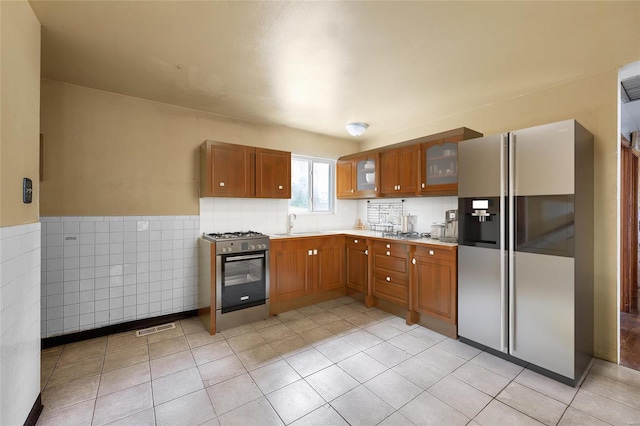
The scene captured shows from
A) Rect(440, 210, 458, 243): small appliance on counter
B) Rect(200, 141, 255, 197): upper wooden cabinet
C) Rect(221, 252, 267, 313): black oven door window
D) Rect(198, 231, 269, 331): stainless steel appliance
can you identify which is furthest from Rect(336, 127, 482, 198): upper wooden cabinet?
Rect(221, 252, 267, 313): black oven door window

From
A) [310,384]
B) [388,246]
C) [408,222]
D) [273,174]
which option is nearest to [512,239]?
[388,246]

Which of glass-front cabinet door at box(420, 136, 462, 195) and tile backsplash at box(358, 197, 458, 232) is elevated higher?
glass-front cabinet door at box(420, 136, 462, 195)

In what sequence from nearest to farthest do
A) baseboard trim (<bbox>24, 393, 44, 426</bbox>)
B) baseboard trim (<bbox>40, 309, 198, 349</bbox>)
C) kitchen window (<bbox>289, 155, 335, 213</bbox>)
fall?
baseboard trim (<bbox>24, 393, 44, 426</bbox>) < baseboard trim (<bbox>40, 309, 198, 349</bbox>) < kitchen window (<bbox>289, 155, 335, 213</bbox>)

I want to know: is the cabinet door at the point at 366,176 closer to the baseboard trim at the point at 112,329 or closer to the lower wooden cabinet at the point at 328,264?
the lower wooden cabinet at the point at 328,264

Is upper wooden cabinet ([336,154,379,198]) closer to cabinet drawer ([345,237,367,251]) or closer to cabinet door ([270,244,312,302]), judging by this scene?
cabinet drawer ([345,237,367,251])

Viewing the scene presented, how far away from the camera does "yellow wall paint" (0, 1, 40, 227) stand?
1415mm

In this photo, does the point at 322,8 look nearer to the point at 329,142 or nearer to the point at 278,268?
the point at 278,268

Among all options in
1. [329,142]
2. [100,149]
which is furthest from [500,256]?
[100,149]

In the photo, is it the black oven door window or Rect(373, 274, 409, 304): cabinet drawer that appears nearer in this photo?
the black oven door window

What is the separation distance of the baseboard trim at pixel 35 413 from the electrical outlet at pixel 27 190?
1.29m

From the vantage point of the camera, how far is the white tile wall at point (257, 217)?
11.7 ft

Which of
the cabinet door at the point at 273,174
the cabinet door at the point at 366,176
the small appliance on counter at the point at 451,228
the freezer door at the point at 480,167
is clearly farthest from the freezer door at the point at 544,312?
the cabinet door at the point at 273,174

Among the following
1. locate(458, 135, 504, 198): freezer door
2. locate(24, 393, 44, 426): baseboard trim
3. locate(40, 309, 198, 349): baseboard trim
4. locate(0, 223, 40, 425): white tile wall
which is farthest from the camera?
locate(40, 309, 198, 349): baseboard trim

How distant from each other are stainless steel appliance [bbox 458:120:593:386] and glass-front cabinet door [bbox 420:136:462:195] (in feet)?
1.17
